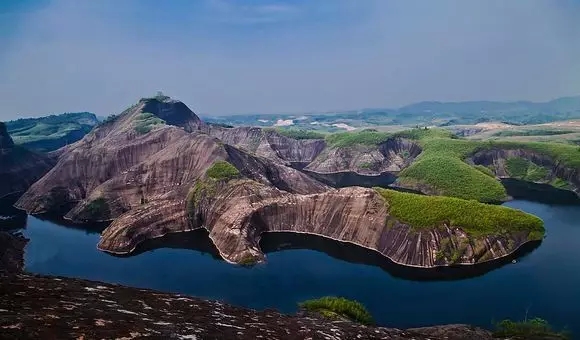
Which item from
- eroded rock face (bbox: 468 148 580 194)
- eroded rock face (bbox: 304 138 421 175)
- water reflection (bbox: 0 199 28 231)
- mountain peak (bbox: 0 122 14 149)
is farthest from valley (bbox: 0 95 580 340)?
eroded rock face (bbox: 304 138 421 175)

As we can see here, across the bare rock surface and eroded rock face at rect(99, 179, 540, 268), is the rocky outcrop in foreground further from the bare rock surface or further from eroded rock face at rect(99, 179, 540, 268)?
eroded rock face at rect(99, 179, 540, 268)

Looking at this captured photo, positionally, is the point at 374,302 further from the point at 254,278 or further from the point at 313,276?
the point at 254,278

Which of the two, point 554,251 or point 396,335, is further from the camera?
point 554,251

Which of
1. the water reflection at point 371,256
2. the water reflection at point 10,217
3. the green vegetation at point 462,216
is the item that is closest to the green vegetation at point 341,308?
the water reflection at point 371,256

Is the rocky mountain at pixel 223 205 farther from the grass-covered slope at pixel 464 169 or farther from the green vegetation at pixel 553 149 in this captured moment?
the green vegetation at pixel 553 149

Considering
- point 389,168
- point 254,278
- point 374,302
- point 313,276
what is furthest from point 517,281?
point 389,168

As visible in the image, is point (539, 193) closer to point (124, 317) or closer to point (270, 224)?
point (270, 224)
